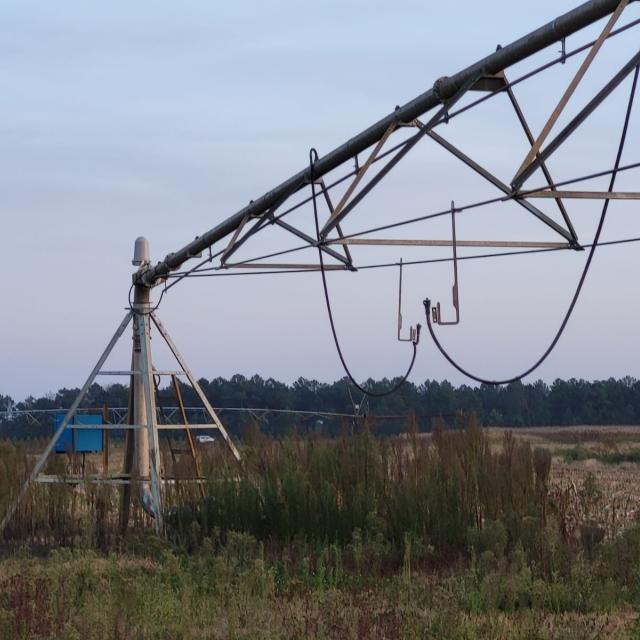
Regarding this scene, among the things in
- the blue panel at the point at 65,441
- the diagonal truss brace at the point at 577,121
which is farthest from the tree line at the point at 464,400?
the diagonal truss brace at the point at 577,121

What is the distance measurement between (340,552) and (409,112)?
4.07m

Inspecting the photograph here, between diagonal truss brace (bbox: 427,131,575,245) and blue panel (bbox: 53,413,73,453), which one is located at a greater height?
diagonal truss brace (bbox: 427,131,575,245)

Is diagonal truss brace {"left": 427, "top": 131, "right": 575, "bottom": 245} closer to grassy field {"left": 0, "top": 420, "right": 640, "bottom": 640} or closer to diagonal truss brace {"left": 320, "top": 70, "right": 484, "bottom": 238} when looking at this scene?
diagonal truss brace {"left": 320, "top": 70, "right": 484, "bottom": 238}

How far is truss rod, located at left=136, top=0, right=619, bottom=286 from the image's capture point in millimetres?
9164

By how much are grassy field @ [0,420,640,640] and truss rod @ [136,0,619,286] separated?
2.44 m

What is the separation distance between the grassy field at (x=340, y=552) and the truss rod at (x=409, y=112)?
8.01 ft

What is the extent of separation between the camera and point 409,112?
1115cm

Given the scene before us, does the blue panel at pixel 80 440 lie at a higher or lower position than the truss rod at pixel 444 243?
lower

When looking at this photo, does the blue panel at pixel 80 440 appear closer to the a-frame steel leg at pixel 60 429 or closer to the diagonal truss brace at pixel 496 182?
the a-frame steel leg at pixel 60 429

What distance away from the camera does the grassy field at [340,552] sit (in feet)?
28.7

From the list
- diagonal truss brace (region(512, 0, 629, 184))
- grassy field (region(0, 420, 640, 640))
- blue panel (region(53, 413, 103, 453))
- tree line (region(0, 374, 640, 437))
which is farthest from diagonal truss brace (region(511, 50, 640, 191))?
tree line (region(0, 374, 640, 437))

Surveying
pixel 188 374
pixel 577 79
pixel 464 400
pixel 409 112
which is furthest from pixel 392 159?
pixel 464 400

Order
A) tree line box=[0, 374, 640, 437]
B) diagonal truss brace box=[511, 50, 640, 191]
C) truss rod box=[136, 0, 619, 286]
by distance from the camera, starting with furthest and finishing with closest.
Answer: tree line box=[0, 374, 640, 437] → truss rod box=[136, 0, 619, 286] → diagonal truss brace box=[511, 50, 640, 191]

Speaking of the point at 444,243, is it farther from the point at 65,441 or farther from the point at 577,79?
the point at 65,441
